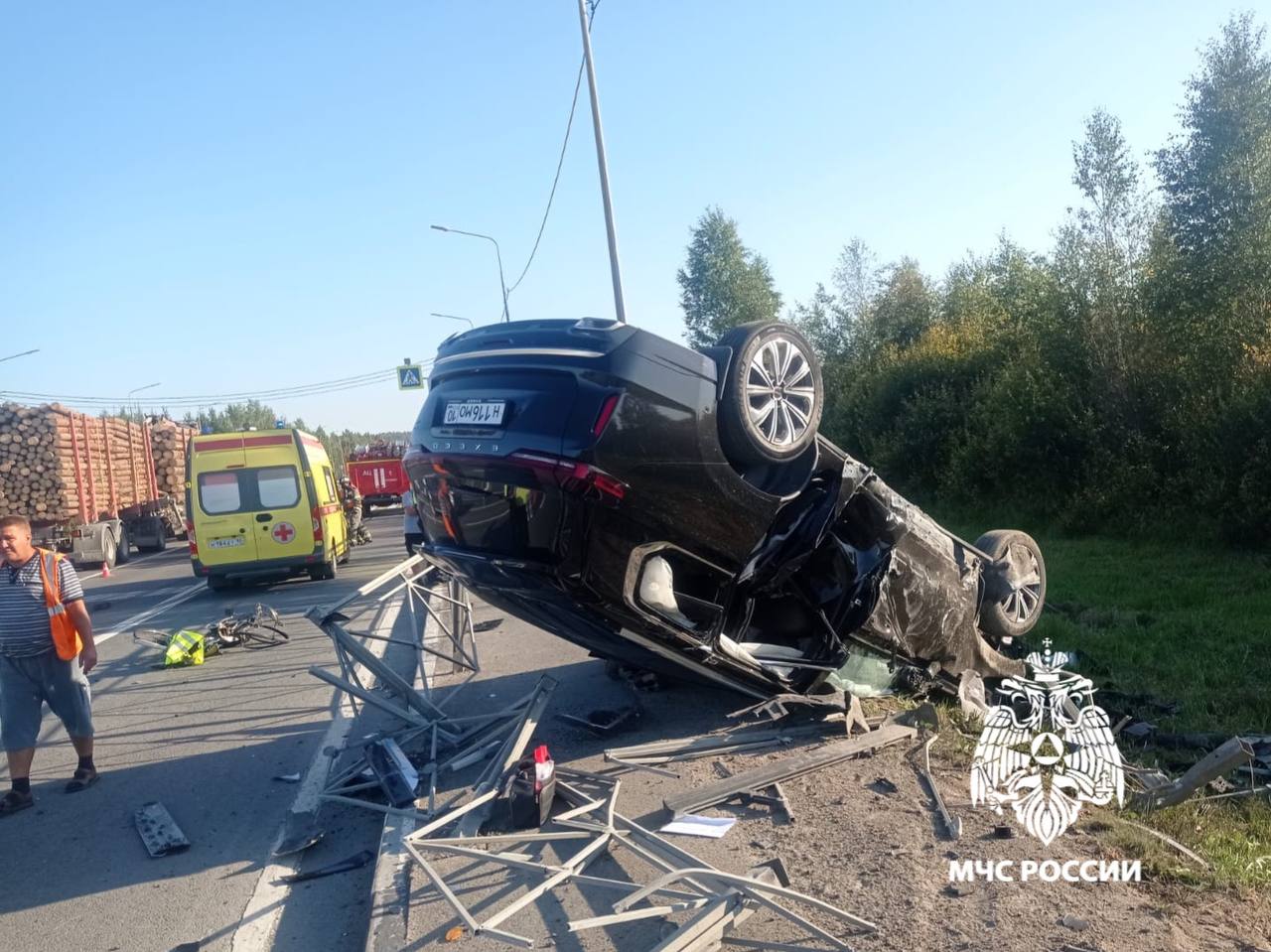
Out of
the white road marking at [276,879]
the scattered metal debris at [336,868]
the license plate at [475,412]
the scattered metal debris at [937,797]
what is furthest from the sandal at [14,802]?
the scattered metal debris at [937,797]

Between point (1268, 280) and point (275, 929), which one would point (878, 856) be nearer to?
point (275, 929)

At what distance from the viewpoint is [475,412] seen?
4.52 meters

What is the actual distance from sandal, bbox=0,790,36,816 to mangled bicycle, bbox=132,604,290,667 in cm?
382

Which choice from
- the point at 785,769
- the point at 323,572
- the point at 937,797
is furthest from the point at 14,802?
the point at 323,572

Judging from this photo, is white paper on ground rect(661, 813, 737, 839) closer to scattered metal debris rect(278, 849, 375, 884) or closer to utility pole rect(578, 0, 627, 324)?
scattered metal debris rect(278, 849, 375, 884)

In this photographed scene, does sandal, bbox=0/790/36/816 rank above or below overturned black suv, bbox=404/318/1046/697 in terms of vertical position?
below

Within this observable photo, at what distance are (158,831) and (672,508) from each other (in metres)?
3.31

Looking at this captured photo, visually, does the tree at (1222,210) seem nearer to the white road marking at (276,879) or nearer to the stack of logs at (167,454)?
the white road marking at (276,879)

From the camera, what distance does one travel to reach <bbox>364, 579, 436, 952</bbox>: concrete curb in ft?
→ 11.9

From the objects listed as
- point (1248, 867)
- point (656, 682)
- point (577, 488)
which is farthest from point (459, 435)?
point (1248, 867)

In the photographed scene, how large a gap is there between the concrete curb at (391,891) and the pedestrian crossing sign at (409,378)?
2803 centimetres

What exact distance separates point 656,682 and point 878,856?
10.2 feet

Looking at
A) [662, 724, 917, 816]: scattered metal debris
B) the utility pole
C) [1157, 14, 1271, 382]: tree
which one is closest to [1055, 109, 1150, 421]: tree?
[1157, 14, 1271, 382]: tree

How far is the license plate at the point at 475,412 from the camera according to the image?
4.41 m
